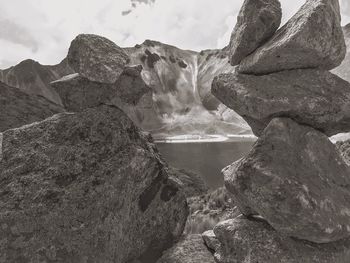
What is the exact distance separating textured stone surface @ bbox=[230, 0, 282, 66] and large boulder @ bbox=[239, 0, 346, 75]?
0.36m

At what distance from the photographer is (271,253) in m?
8.77

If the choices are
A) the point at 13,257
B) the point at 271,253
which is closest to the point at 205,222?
the point at 271,253

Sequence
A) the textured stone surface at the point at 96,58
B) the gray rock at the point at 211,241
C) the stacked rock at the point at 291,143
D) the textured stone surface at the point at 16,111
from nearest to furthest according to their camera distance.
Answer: the stacked rock at the point at 291,143 → the gray rock at the point at 211,241 → the textured stone surface at the point at 96,58 → the textured stone surface at the point at 16,111

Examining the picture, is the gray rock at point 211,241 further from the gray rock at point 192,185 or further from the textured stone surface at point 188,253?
the gray rock at point 192,185

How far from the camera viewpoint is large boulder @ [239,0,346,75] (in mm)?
8859

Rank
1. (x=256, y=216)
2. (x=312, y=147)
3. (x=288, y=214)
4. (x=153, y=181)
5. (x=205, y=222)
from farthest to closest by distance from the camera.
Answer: (x=205, y=222) → (x=153, y=181) → (x=256, y=216) → (x=312, y=147) → (x=288, y=214)

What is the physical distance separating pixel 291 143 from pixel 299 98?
4.12ft

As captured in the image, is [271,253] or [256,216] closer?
[271,253]

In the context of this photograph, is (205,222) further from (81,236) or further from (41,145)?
(41,145)

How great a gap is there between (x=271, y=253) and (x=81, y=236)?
495cm

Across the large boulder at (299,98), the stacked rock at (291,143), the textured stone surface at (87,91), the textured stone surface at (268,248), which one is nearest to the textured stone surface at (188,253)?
the stacked rock at (291,143)

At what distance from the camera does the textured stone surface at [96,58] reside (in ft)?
35.5

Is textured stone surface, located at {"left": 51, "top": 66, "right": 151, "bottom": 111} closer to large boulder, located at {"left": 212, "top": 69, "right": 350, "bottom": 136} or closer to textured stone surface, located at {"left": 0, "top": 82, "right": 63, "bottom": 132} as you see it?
large boulder, located at {"left": 212, "top": 69, "right": 350, "bottom": 136}

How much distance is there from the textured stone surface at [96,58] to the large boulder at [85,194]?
47.5 inches
